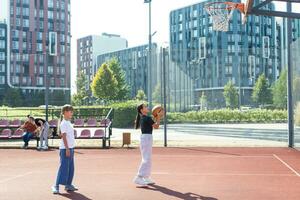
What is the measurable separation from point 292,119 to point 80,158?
9.05 metres

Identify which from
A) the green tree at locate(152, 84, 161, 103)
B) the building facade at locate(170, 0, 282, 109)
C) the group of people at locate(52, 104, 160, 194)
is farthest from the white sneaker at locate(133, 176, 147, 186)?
the green tree at locate(152, 84, 161, 103)

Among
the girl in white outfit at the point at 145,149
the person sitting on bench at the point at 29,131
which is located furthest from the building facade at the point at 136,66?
the girl in white outfit at the point at 145,149

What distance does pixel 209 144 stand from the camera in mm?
20812

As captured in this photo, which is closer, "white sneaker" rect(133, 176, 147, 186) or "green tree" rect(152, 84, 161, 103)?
"white sneaker" rect(133, 176, 147, 186)

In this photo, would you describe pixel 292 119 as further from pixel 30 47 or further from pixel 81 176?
pixel 30 47

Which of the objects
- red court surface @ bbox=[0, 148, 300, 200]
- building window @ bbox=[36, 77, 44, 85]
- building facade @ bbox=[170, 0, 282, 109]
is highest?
building window @ bbox=[36, 77, 44, 85]

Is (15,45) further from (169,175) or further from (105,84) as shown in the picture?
(169,175)

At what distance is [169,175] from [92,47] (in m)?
147

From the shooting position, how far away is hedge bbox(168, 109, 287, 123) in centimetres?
2947

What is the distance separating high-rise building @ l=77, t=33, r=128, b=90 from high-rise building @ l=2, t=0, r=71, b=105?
4170 cm

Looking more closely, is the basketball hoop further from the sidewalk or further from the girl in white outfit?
the sidewalk

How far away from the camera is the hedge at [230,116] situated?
96.7 feet

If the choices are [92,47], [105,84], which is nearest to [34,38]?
[105,84]

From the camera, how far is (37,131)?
784 inches
